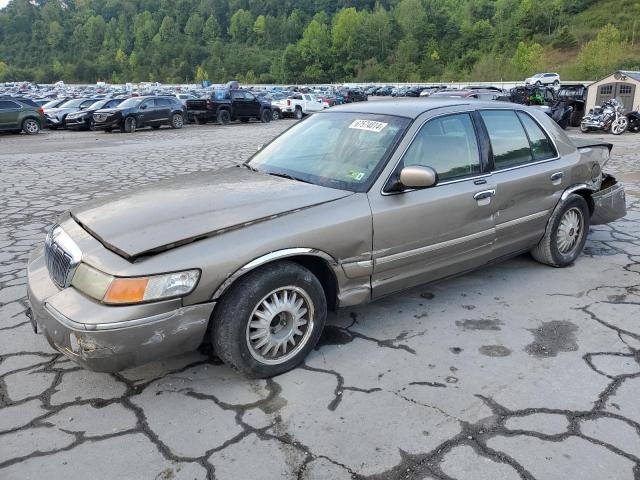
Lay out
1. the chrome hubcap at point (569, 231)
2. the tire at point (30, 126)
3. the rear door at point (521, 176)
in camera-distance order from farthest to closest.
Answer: the tire at point (30, 126) < the chrome hubcap at point (569, 231) < the rear door at point (521, 176)

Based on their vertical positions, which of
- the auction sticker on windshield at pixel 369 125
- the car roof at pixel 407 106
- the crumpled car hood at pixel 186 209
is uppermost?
the car roof at pixel 407 106

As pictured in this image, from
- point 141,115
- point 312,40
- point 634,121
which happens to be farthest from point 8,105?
point 312,40

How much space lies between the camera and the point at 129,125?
68.6 feet

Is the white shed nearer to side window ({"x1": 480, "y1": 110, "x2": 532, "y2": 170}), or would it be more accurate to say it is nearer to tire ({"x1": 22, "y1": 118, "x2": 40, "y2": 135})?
side window ({"x1": 480, "y1": 110, "x2": 532, "y2": 170})

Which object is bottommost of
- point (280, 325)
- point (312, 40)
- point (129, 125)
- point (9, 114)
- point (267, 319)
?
point (280, 325)

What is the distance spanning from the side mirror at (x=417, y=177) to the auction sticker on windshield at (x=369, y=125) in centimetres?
55

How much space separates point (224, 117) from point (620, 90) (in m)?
16.8

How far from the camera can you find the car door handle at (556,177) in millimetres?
4444

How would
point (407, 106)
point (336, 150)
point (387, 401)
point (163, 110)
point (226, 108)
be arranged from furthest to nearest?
point (226, 108)
point (163, 110)
point (407, 106)
point (336, 150)
point (387, 401)

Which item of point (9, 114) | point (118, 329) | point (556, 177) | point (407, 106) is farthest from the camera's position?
point (9, 114)

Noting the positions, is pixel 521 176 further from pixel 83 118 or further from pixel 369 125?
pixel 83 118

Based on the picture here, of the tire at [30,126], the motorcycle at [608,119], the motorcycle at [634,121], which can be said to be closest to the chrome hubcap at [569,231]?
the motorcycle at [608,119]

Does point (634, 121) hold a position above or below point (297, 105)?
below

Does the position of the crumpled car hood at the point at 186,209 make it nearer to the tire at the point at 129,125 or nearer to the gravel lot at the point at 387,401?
the gravel lot at the point at 387,401
